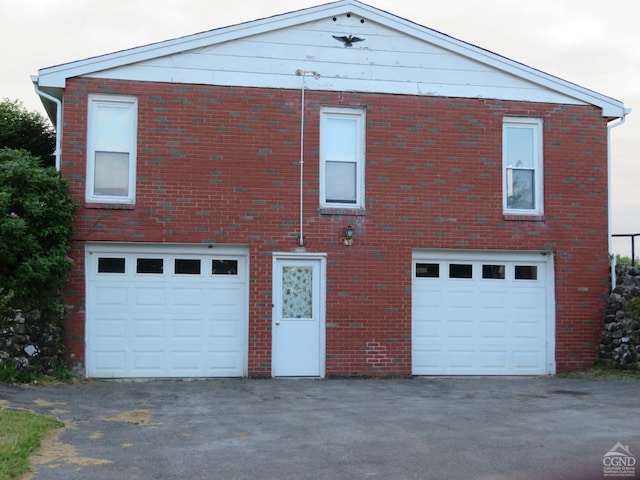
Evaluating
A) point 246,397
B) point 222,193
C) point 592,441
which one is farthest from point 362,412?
point 222,193

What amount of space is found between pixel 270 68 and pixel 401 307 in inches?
197

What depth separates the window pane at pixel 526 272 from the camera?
14680 mm

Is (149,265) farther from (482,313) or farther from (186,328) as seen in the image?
(482,313)

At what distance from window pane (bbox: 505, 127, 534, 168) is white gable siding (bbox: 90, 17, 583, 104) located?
65cm

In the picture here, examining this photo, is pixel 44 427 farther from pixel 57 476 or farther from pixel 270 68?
pixel 270 68

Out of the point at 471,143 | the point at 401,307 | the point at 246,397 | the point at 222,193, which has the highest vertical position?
the point at 471,143

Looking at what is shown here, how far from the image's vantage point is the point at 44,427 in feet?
27.5

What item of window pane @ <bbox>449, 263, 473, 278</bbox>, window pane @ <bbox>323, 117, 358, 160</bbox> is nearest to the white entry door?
window pane @ <bbox>323, 117, 358, 160</bbox>

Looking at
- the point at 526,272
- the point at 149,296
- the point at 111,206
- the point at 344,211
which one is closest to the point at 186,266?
the point at 149,296

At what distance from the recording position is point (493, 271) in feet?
48.0

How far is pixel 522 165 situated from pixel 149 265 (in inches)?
287

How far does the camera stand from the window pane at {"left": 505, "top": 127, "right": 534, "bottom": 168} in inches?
579

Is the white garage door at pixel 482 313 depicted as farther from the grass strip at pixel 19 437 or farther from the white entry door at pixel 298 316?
the grass strip at pixel 19 437

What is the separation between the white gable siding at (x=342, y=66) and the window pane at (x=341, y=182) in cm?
144
